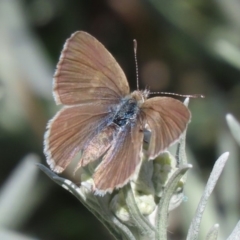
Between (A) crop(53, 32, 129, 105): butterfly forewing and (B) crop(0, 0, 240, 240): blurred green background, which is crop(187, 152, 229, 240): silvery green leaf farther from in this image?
(B) crop(0, 0, 240, 240): blurred green background

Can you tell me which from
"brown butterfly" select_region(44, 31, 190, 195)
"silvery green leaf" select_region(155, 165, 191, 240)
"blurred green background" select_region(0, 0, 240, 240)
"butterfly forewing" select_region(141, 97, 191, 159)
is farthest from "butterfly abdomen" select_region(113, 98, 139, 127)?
"blurred green background" select_region(0, 0, 240, 240)

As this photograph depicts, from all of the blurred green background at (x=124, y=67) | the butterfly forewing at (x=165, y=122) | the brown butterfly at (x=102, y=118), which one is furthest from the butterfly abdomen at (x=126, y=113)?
the blurred green background at (x=124, y=67)

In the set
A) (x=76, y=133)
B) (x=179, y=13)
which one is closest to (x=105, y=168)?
(x=76, y=133)

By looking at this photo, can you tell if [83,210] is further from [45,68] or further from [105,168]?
[105,168]

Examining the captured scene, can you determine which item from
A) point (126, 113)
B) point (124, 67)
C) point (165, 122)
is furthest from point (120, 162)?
point (124, 67)

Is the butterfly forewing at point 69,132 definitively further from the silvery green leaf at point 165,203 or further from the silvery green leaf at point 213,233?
the silvery green leaf at point 213,233
